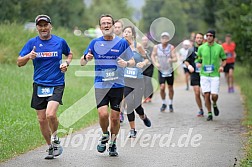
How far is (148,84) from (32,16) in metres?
15.7

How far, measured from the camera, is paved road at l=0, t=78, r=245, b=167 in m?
9.01

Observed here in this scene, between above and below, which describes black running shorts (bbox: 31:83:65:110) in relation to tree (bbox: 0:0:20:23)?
below

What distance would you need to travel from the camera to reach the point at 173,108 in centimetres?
1694

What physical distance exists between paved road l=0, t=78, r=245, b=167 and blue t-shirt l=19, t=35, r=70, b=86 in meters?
1.23

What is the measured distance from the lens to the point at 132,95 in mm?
11344

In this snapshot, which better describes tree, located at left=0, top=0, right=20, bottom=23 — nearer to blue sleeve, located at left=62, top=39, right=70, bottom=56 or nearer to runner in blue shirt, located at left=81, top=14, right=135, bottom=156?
blue sleeve, located at left=62, top=39, right=70, bottom=56

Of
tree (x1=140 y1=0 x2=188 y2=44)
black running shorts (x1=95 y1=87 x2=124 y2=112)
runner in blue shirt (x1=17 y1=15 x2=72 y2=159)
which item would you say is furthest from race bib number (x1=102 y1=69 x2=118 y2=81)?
tree (x1=140 y1=0 x2=188 y2=44)

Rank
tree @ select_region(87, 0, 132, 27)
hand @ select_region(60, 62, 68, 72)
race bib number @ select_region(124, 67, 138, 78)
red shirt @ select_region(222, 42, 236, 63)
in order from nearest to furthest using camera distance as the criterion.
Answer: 1. hand @ select_region(60, 62, 68, 72)
2. race bib number @ select_region(124, 67, 138, 78)
3. red shirt @ select_region(222, 42, 236, 63)
4. tree @ select_region(87, 0, 132, 27)

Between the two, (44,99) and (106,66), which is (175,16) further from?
(44,99)

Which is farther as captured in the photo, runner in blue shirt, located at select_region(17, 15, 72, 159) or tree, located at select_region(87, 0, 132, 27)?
tree, located at select_region(87, 0, 132, 27)

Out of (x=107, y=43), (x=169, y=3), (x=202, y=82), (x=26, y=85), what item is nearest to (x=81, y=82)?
(x=26, y=85)

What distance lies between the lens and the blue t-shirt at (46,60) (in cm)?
912

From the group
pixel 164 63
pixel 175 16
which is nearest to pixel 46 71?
pixel 164 63

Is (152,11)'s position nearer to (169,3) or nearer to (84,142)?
(169,3)
